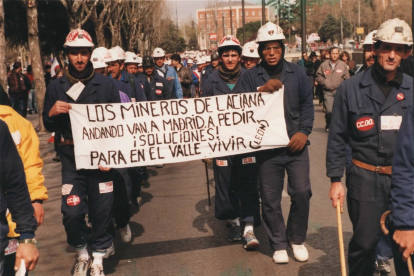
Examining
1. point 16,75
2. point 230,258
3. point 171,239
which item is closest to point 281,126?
point 230,258

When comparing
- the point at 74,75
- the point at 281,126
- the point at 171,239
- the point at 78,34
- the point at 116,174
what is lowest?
the point at 171,239

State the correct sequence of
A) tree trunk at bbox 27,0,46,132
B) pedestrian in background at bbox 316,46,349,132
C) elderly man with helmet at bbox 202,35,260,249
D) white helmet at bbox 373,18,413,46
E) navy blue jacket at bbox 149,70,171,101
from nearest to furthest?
white helmet at bbox 373,18,413,46 → elderly man with helmet at bbox 202,35,260,249 → navy blue jacket at bbox 149,70,171,101 → pedestrian in background at bbox 316,46,349,132 → tree trunk at bbox 27,0,46,132

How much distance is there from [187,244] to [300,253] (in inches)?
55.4

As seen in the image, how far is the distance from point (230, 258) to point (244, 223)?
1.75 ft

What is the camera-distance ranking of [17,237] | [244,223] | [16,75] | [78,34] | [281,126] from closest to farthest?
[17,237], [78,34], [281,126], [244,223], [16,75]

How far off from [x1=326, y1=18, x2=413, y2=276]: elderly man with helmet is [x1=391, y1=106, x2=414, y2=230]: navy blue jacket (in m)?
1.12

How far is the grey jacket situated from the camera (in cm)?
1412

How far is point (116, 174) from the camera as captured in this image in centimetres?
626

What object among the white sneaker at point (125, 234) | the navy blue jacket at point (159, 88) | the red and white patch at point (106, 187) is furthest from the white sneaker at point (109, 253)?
the navy blue jacket at point (159, 88)

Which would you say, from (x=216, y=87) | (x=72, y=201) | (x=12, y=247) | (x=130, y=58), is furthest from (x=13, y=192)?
(x=130, y=58)

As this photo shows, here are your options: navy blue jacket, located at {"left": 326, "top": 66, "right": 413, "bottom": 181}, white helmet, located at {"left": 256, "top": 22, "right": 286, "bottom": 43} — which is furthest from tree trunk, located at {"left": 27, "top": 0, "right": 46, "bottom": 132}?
navy blue jacket, located at {"left": 326, "top": 66, "right": 413, "bottom": 181}

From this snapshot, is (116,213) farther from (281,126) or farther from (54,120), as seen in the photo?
(281,126)

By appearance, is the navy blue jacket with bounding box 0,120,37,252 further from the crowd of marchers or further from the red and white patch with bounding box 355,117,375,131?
the red and white patch with bounding box 355,117,375,131

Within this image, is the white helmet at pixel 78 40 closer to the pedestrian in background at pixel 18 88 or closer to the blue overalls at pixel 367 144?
the blue overalls at pixel 367 144
